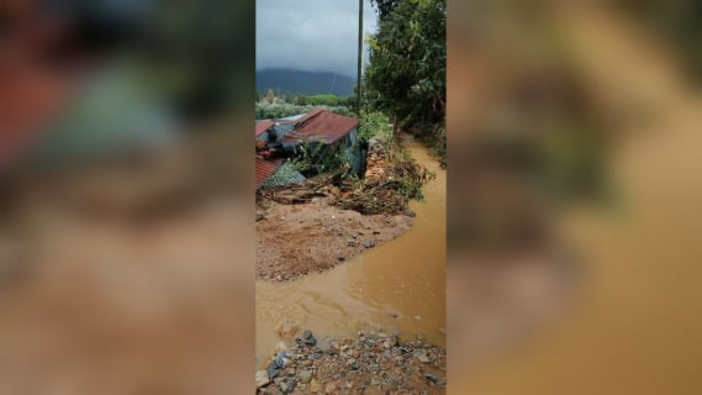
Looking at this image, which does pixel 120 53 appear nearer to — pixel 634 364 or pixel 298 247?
pixel 634 364

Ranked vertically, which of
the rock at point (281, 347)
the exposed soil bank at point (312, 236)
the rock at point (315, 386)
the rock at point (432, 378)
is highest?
the exposed soil bank at point (312, 236)

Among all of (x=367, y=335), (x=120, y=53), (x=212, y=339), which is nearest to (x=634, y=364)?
(x=212, y=339)

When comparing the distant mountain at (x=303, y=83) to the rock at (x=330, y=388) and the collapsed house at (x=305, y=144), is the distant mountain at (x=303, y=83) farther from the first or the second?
the rock at (x=330, y=388)

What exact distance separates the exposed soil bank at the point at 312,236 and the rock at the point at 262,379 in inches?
47.5

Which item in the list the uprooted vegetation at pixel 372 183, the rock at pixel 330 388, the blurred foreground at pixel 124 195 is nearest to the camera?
the blurred foreground at pixel 124 195

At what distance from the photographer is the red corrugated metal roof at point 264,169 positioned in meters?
4.77

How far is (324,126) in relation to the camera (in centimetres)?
494

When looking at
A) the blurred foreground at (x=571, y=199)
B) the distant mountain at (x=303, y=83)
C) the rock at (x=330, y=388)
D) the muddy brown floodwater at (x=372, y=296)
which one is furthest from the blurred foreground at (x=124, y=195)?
the distant mountain at (x=303, y=83)

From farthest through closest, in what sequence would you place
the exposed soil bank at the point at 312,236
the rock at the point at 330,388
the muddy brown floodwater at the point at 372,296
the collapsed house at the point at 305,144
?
1. the collapsed house at the point at 305,144
2. the exposed soil bank at the point at 312,236
3. the muddy brown floodwater at the point at 372,296
4. the rock at the point at 330,388

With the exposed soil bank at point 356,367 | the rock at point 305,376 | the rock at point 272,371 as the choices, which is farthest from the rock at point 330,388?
the rock at point 272,371

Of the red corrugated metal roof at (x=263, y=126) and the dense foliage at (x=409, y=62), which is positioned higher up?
the dense foliage at (x=409, y=62)

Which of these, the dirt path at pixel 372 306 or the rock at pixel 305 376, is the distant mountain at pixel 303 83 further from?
the rock at pixel 305 376

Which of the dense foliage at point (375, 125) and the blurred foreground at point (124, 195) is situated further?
the dense foliage at point (375, 125)

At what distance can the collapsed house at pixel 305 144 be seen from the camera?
481cm
